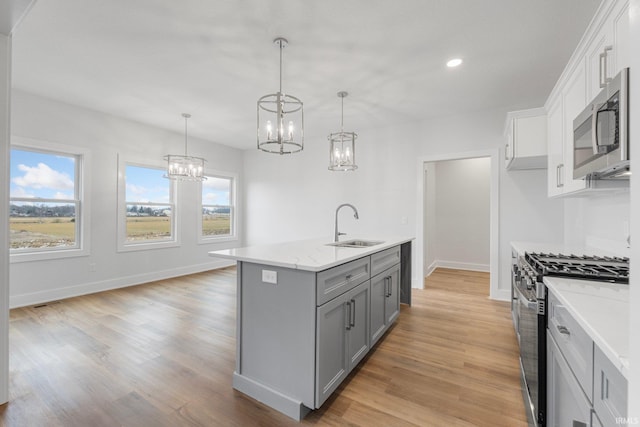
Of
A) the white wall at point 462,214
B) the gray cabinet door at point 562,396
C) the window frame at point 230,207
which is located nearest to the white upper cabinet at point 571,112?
the gray cabinet door at point 562,396

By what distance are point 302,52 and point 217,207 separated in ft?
14.8

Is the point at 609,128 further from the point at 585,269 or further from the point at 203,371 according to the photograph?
the point at 203,371

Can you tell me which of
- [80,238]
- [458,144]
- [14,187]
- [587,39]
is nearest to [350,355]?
[587,39]

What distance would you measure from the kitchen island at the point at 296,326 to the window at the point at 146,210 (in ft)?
12.3

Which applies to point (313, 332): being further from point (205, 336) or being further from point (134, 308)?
point (134, 308)

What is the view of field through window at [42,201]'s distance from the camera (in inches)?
148

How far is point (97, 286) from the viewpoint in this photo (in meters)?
4.34

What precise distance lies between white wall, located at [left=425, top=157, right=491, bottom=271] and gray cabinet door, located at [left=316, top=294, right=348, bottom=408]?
14.7 ft

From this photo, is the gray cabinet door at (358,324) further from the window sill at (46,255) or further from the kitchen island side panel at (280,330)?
the window sill at (46,255)

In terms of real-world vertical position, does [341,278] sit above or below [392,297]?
above

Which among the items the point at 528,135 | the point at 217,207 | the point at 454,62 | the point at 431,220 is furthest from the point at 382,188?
the point at 217,207

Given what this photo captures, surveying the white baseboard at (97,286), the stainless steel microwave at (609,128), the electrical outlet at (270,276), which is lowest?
the white baseboard at (97,286)

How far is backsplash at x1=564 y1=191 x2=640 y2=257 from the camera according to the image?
2199mm

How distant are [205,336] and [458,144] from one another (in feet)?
14.0
